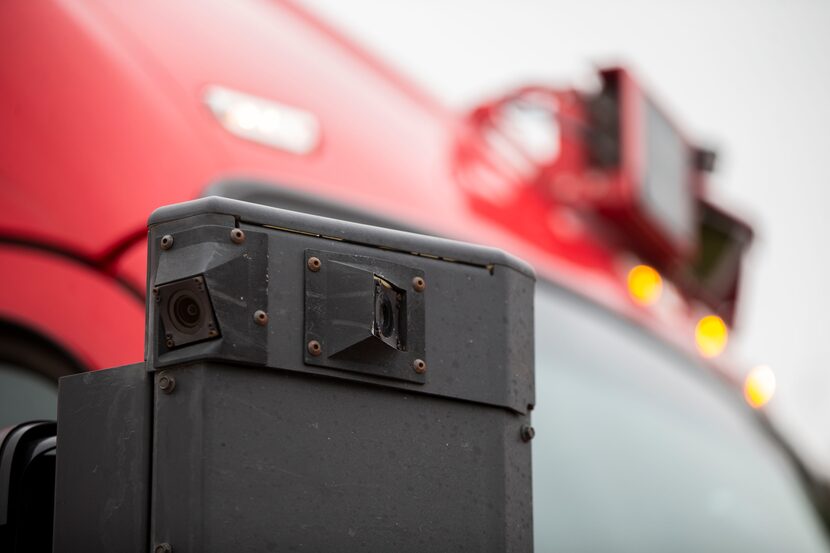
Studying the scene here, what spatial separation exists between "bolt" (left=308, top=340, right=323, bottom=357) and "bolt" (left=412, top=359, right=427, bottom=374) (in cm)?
10

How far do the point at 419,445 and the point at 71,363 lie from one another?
59 centimetres

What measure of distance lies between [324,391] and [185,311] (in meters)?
0.15

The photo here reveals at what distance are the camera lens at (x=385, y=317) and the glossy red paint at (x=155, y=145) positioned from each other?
1.73ft

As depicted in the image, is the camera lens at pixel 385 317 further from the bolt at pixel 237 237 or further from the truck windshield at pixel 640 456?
the truck windshield at pixel 640 456

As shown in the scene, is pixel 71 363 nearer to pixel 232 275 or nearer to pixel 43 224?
pixel 43 224

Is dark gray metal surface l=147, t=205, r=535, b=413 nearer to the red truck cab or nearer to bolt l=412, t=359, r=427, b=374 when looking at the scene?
bolt l=412, t=359, r=427, b=374

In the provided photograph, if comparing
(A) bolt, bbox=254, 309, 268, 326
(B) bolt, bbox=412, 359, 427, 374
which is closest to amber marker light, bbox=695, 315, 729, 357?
(B) bolt, bbox=412, 359, 427, 374

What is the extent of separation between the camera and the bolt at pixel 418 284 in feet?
4.55

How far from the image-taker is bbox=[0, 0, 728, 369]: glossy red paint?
1.79m

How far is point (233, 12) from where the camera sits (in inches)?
94.7

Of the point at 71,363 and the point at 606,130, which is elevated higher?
the point at 606,130

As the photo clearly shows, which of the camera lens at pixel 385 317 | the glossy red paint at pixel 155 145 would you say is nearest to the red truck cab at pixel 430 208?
the glossy red paint at pixel 155 145

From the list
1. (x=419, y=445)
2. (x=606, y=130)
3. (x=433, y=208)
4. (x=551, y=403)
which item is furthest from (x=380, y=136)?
(x=419, y=445)

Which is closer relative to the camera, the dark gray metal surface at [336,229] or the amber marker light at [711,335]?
the dark gray metal surface at [336,229]
